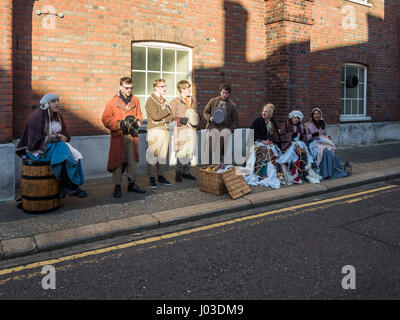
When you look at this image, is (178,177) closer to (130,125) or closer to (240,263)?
(130,125)

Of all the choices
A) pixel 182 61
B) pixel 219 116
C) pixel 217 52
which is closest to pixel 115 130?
pixel 219 116

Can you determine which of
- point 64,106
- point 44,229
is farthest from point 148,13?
point 44,229

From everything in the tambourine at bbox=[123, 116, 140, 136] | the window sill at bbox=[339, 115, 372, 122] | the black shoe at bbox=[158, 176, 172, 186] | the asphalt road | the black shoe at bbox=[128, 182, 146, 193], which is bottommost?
the asphalt road

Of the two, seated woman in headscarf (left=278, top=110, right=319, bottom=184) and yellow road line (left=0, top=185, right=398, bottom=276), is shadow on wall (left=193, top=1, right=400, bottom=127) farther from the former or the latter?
yellow road line (left=0, top=185, right=398, bottom=276)

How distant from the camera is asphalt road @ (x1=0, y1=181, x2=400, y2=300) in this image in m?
3.28

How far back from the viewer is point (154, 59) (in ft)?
28.5

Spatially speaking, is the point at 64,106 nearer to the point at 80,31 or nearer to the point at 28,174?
the point at 80,31

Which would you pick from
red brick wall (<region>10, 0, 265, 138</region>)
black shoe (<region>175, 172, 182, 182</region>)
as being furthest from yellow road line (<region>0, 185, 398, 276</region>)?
red brick wall (<region>10, 0, 265, 138</region>)

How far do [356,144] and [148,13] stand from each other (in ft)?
27.3

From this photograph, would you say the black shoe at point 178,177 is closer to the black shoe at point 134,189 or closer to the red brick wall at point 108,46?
the black shoe at point 134,189

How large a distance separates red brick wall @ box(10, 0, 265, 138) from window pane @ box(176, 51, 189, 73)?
21 centimetres

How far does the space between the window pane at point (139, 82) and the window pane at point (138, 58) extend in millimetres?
137

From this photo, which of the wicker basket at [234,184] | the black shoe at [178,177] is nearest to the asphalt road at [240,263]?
the wicker basket at [234,184]

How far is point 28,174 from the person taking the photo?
5289 millimetres
